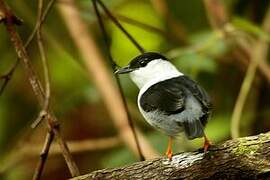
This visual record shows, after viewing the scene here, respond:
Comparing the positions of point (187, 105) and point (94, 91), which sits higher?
point (94, 91)

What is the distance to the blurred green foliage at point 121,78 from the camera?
14.5ft

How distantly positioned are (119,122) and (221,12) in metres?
0.94

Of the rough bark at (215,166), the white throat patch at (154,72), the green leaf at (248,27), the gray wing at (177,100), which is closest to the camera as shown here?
the rough bark at (215,166)

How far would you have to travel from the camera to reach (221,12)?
4.19 m

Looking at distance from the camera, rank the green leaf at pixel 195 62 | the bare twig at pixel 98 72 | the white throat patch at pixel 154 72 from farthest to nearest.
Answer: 1. the bare twig at pixel 98 72
2. the green leaf at pixel 195 62
3. the white throat patch at pixel 154 72

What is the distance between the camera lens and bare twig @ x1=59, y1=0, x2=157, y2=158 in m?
4.36

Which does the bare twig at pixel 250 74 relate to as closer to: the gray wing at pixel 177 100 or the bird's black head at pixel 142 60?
the bird's black head at pixel 142 60

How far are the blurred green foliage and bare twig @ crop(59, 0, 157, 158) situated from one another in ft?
0.32

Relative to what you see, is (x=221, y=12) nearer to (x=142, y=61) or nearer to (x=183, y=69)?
(x=183, y=69)

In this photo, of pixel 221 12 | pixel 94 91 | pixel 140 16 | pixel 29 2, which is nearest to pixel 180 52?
pixel 221 12

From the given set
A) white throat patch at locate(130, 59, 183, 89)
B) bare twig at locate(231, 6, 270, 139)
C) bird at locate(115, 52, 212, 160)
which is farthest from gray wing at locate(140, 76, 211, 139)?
bare twig at locate(231, 6, 270, 139)

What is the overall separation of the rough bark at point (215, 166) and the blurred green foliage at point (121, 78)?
1788mm

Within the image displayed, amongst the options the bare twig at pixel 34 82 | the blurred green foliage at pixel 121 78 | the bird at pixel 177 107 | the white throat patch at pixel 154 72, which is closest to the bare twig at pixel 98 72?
the blurred green foliage at pixel 121 78

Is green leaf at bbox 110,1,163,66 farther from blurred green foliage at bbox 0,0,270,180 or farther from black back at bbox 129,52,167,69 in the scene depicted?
black back at bbox 129,52,167,69
